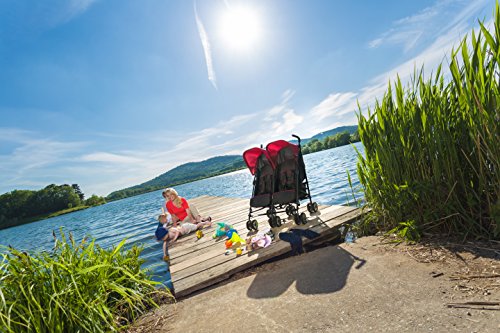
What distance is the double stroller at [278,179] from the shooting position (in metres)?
4.07

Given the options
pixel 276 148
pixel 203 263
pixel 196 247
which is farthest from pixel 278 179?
pixel 203 263

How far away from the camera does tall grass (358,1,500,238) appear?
6.40 ft

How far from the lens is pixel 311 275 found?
230 cm

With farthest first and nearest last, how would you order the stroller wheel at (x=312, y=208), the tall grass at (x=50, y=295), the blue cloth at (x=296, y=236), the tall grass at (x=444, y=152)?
the stroller wheel at (x=312, y=208)
the blue cloth at (x=296, y=236)
the tall grass at (x=444, y=152)
the tall grass at (x=50, y=295)

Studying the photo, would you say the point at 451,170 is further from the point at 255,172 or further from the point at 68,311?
the point at 68,311

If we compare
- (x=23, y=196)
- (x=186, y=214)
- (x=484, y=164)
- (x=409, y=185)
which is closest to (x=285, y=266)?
(x=409, y=185)

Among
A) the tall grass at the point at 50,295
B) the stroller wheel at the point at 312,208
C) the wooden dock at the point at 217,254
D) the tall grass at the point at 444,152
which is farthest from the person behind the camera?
the stroller wheel at the point at 312,208

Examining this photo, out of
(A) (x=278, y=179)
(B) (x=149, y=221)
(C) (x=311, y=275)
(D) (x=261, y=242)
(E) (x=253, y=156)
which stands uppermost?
(E) (x=253, y=156)

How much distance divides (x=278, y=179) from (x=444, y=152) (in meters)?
2.57

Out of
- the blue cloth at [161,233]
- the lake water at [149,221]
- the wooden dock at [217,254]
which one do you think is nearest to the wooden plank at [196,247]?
the wooden dock at [217,254]

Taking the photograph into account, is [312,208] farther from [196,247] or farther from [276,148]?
[196,247]

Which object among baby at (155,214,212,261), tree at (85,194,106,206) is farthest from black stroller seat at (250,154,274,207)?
tree at (85,194,106,206)

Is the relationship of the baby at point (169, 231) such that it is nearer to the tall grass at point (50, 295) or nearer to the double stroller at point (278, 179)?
the double stroller at point (278, 179)

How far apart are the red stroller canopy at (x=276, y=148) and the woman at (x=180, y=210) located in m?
2.46
